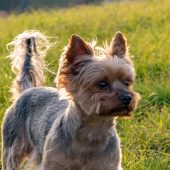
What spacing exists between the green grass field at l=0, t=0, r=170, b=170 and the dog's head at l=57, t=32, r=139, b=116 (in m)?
1.15

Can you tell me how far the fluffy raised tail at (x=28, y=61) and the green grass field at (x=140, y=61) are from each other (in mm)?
688

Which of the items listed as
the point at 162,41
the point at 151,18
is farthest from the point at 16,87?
the point at 151,18

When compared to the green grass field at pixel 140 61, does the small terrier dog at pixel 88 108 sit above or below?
above

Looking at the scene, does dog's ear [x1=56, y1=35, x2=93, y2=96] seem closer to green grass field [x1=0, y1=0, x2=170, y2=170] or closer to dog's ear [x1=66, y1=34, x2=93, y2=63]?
dog's ear [x1=66, y1=34, x2=93, y2=63]

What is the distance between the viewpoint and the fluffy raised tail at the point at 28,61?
18.4ft

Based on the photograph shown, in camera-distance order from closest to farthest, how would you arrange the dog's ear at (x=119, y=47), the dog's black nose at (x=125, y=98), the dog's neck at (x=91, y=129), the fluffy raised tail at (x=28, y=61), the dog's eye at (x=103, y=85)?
the dog's black nose at (x=125, y=98) → the dog's eye at (x=103, y=85) → the dog's neck at (x=91, y=129) → the dog's ear at (x=119, y=47) → the fluffy raised tail at (x=28, y=61)

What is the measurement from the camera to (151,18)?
40.7 feet

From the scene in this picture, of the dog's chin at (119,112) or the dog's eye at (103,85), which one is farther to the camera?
the dog's eye at (103,85)

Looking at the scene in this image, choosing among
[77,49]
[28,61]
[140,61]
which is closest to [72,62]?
[77,49]

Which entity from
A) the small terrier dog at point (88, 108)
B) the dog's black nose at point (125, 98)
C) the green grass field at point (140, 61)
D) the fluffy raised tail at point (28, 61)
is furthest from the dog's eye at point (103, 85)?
the fluffy raised tail at point (28, 61)

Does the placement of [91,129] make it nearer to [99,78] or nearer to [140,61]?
[99,78]

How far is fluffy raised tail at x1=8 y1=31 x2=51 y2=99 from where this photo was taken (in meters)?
5.60

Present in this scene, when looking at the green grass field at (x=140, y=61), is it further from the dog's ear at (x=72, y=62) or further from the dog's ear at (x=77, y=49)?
the dog's ear at (x=77, y=49)

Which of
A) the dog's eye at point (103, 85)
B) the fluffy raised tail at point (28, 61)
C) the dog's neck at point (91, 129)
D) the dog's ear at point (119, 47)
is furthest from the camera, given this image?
the fluffy raised tail at point (28, 61)
